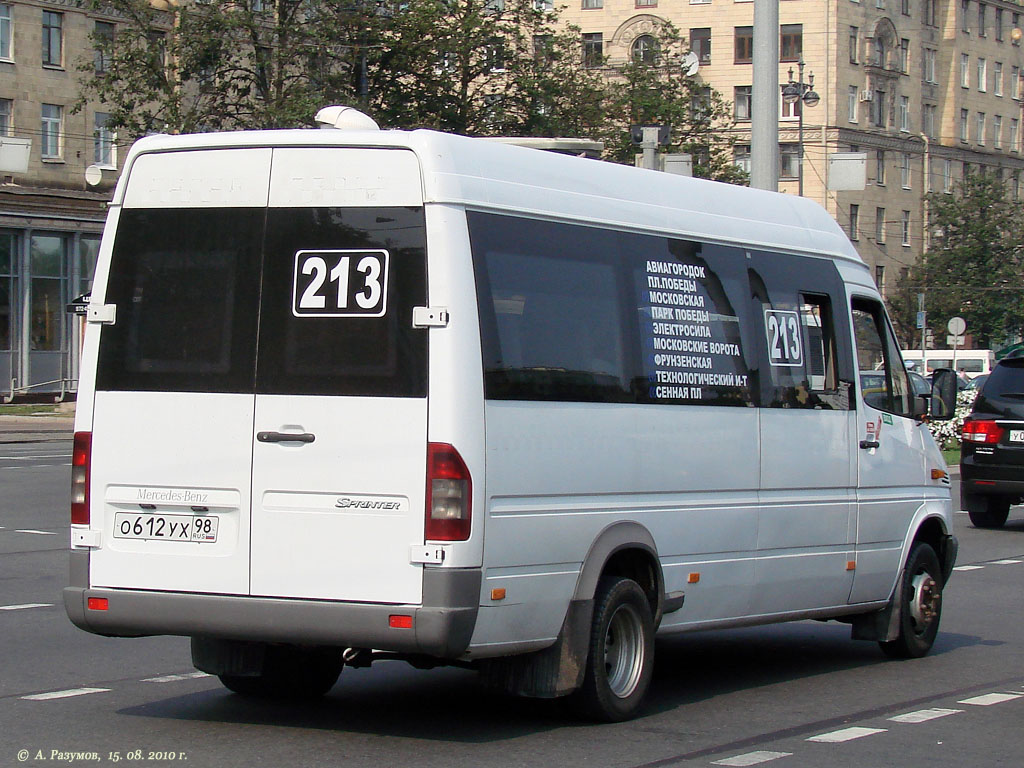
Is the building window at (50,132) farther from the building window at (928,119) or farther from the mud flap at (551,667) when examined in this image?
the building window at (928,119)

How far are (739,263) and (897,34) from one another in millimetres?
85393

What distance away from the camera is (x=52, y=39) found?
50281mm

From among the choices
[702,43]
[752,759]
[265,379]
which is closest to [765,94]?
[265,379]

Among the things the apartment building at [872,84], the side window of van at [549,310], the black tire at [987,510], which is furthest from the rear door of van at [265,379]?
the apartment building at [872,84]

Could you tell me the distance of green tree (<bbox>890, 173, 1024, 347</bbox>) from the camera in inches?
2719

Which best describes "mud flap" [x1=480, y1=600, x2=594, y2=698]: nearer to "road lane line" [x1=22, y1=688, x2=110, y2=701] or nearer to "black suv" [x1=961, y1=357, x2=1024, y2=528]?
"road lane line" [x1=22, y1=688, x2=110, y2=701]

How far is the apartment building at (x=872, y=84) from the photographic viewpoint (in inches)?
3366

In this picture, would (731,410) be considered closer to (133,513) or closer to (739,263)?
(739,263)

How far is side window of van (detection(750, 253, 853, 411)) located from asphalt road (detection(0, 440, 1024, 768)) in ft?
4.99

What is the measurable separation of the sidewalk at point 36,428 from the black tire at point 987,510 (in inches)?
771

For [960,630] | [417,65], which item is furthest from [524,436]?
[417,65]

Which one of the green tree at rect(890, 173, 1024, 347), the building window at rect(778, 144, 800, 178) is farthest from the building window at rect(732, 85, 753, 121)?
the green tree at rect(890, 173, 1024, 347)

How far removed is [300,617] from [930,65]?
91686 mm

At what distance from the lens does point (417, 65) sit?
157 ft
